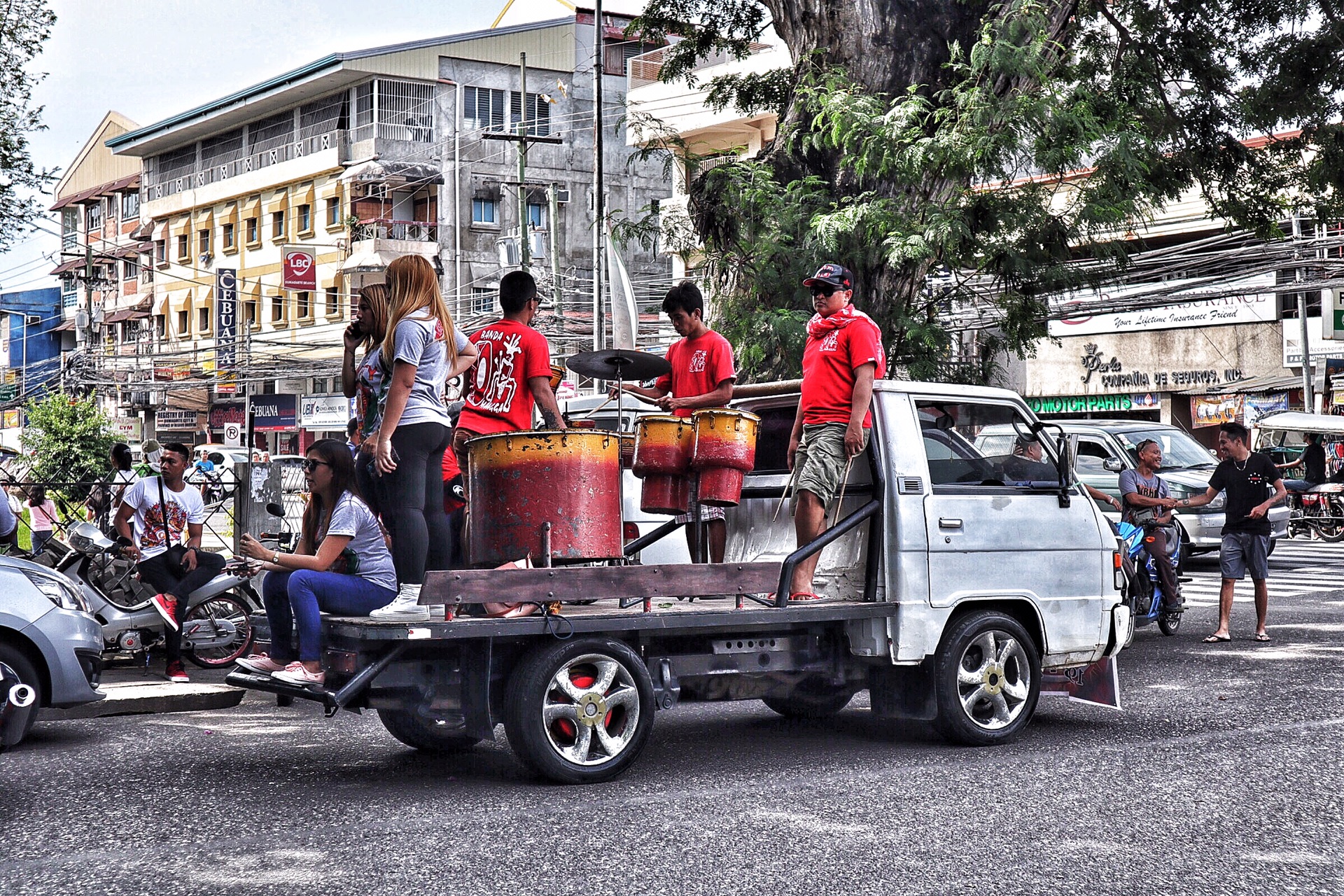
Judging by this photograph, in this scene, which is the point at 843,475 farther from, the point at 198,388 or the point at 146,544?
the point at 198,388

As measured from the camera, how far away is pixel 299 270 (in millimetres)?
51594

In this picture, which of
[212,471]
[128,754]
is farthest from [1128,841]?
[212,471]

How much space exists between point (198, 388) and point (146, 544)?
5274 centimetres

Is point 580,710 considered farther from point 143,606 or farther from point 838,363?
point 143,606

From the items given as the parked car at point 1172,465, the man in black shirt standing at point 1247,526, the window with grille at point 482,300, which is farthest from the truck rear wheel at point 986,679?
the window with grille at point 482,300

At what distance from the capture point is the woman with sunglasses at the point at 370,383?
291 inches

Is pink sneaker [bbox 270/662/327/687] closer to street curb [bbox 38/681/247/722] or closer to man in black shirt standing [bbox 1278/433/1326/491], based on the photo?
street curb [bbox 38/681/247/722]

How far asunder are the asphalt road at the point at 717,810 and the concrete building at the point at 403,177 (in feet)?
131

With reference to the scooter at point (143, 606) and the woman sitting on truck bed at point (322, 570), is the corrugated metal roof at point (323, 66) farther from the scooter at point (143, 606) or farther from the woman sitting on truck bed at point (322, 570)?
the woman sitting on truck bed at point (322, 570)

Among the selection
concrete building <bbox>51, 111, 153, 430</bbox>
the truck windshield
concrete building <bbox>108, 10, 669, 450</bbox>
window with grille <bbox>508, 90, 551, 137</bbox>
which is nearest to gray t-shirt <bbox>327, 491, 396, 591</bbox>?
the truck windshield

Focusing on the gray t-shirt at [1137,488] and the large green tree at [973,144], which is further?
the gray t-shirt at [1137,488]

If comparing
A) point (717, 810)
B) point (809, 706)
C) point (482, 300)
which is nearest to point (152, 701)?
point (809, 706)

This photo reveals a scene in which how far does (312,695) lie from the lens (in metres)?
6.37

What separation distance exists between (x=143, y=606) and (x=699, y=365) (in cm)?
534
